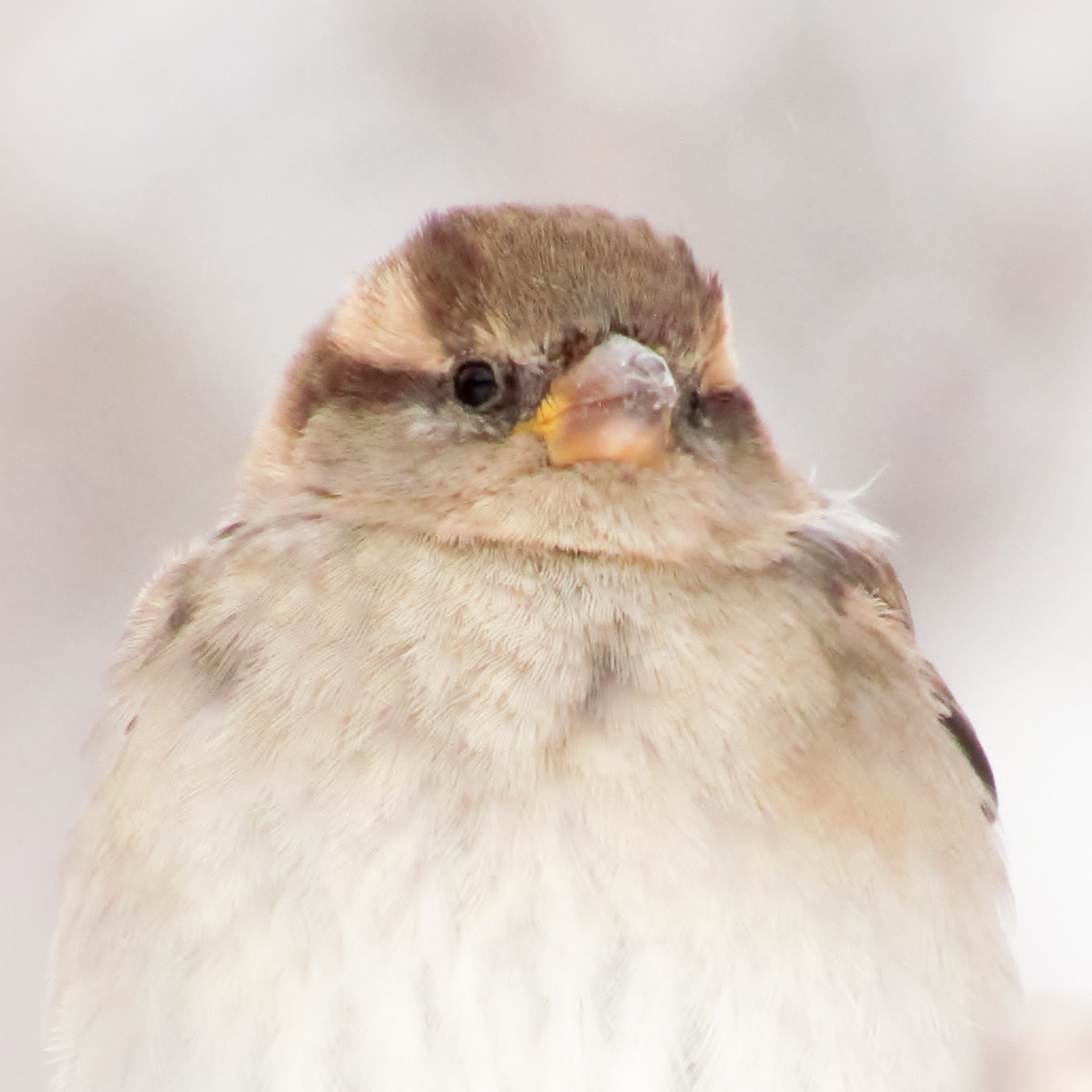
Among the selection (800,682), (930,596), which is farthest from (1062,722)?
(800,682)

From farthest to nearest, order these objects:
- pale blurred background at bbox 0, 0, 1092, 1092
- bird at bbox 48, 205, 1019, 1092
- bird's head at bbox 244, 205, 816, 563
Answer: pale blurred background at bbox 0, 0, 1092, 1092 < bird's head at bbox 244, 205, 816, 563 < bird at bbox 48, 205, 1019, 1092

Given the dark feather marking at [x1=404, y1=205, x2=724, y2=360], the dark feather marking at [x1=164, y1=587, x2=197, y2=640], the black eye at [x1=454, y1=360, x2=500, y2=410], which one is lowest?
the dark feather marking at [x1=164, y1=587, x2=197, y2=640]

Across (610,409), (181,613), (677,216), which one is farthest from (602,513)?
(677,216)

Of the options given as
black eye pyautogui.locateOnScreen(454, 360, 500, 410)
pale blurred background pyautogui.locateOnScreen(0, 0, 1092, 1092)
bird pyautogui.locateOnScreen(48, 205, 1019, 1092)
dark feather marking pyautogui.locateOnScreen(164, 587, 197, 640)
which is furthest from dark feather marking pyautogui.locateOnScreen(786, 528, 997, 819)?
dark feather marking pyautogui.locateOnScreen(164, 587, 197, 640)

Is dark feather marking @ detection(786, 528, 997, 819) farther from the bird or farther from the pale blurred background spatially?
the pale blurred background

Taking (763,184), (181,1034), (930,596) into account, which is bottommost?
(181,1034)

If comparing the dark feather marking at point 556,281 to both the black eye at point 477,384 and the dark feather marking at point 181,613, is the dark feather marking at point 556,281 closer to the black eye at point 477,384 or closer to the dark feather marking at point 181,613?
the black eye at point 477,384

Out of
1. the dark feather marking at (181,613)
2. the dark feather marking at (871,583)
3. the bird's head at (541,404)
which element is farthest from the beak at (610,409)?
the dark feather marking at (181,613)

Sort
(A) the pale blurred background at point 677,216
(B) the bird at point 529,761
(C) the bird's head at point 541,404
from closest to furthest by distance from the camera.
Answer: (B) the bird at point 529,761 → (C) the bird's head at point 541,404 → (A) the pale blurred background at point 677,216

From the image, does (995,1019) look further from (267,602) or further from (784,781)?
(267,602)
